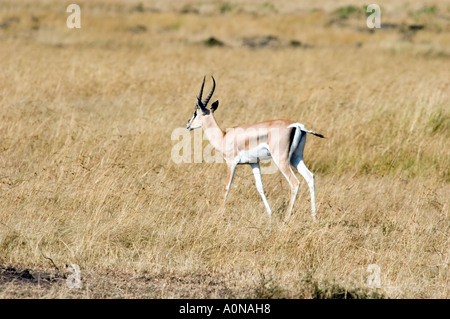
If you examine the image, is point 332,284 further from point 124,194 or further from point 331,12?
point 331,12

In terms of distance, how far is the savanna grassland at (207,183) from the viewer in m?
5.80

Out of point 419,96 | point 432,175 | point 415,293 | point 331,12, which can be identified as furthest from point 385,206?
point 331,12

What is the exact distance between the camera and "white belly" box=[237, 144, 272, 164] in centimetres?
753

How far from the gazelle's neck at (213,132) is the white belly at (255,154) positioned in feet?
1.05

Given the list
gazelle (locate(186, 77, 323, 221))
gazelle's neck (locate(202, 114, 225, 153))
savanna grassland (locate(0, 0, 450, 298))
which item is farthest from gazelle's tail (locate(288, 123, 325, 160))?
gazelle's neck (locate(202, 114, 225, 153))

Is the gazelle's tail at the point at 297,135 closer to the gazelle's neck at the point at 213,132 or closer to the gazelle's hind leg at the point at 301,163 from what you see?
the gazelle's hind leg at the point at 301,163

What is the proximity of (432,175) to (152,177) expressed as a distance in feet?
12.0

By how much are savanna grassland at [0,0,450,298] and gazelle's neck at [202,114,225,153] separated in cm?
57

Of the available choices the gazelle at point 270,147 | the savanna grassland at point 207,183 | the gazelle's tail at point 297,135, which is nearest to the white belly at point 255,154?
the gazelle at point 270,147

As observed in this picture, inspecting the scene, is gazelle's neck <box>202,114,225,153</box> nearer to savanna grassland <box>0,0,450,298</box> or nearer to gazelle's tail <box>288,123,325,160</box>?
savanna grassland <box>0,0,450,298</box>

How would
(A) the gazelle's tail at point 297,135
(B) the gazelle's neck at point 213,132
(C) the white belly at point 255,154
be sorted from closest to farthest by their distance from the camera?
1. (A) the gazelle's tail at point 297,135
2. (C) the white belly at point 255,154
3. (B) the gazelle's neck at point 213,132

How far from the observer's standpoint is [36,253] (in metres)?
6.06

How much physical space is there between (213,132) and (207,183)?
0.78 meters

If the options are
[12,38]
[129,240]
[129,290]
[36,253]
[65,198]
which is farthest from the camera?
[12,38]
